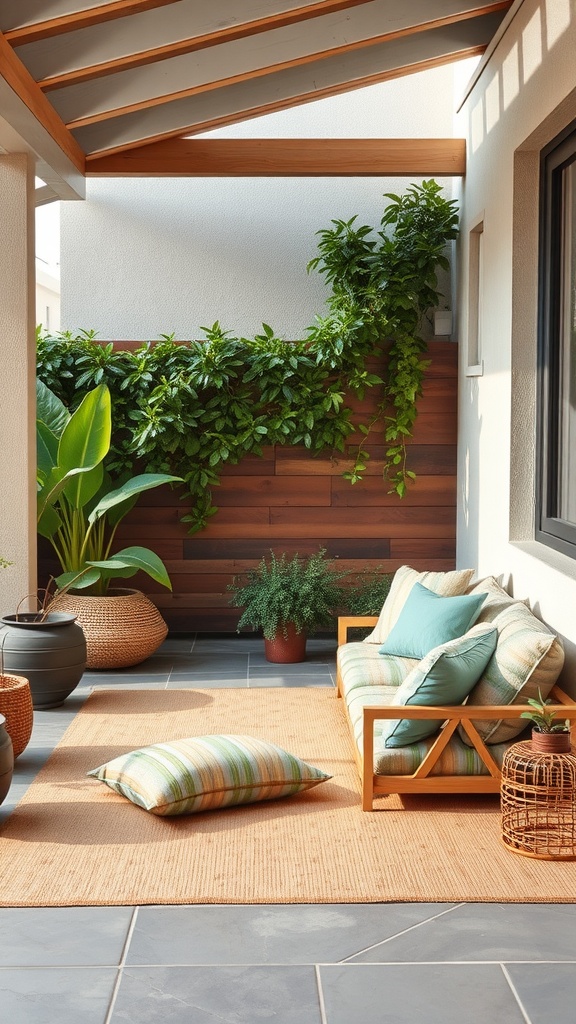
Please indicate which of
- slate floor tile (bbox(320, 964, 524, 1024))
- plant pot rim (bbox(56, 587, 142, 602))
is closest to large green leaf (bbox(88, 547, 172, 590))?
plant pot rim (bbox(56, 587, 142, 602))

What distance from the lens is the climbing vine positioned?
695 cm

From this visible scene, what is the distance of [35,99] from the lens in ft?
17.2

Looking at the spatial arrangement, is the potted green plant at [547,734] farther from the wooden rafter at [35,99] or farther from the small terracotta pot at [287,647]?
the wooden rafter at [35,99]

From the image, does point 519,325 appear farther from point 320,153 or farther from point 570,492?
Result: point 320,153

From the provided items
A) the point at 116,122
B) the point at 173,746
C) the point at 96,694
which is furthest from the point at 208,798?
the point at 116,122

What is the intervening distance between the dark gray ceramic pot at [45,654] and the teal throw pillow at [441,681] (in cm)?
185

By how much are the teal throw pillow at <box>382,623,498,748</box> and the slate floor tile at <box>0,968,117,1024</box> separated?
151 cm

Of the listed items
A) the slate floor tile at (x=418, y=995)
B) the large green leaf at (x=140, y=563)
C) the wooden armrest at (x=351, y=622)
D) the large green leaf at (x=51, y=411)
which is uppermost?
the large green leaf at (x=51, y=411)

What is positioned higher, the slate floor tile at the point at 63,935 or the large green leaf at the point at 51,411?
the large green leaf at the point at 51,411

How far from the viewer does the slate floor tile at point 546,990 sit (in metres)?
2.46

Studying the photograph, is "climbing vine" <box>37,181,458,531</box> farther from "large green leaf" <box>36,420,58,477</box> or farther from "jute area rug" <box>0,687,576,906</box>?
"jute area rug" <box>0,687,576,906</box>

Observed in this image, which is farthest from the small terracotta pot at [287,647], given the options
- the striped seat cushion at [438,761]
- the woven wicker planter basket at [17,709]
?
the striped seat cushion at [438,761]

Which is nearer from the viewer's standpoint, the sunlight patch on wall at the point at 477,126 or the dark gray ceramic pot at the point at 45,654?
the dark gray ceramic pot at the point at 45,654

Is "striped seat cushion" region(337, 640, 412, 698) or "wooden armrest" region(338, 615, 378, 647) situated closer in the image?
"striped seat cushion" region(337, 640, 412, 698)
